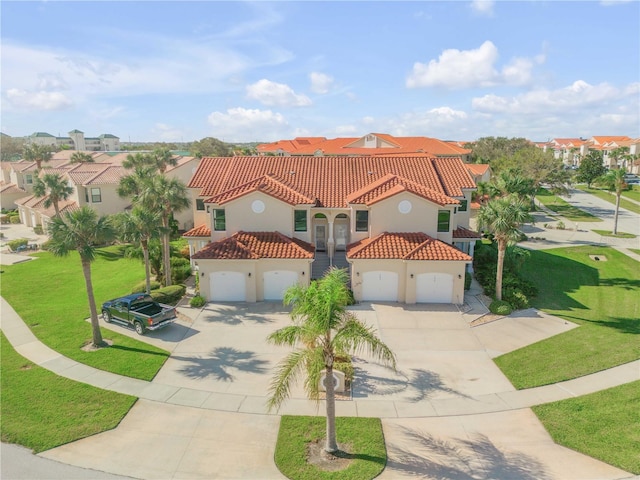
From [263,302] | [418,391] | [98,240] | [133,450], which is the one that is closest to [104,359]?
[98,240]

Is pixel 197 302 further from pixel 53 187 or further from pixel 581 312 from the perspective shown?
pixel 53 187

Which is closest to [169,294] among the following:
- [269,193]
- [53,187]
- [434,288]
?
[269,193]

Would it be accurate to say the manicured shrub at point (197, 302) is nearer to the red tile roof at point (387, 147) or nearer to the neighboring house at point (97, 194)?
the neighboring house at point (97, 194)

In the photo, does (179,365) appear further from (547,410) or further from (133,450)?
(547,410)

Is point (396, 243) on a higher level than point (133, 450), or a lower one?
higher

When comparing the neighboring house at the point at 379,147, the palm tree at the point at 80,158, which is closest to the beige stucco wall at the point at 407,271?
the neighboring house at the point at 379,147

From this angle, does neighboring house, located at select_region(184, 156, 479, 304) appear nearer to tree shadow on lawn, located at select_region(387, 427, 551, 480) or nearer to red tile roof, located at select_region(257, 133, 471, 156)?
tree shadow on lawn, located at select_region(387, 427, 551, 480)

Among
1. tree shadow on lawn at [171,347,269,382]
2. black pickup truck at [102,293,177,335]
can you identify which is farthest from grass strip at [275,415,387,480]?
black pickup truck at [102,293,177,335]
